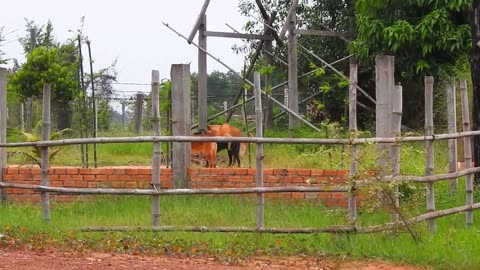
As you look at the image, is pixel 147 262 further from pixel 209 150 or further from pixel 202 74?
pixel 202 74

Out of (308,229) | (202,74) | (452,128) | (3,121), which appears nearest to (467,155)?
(452,128)

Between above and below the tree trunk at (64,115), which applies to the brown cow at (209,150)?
below

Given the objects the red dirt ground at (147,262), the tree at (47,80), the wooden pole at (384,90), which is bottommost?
the red dirt ground at (147,262)

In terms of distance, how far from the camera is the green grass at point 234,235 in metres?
6.40

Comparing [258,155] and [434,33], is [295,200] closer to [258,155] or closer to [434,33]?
[258,155]

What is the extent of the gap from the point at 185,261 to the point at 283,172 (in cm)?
248

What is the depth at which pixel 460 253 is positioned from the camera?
621 centimetres

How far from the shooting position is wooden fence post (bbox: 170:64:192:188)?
28.1ft

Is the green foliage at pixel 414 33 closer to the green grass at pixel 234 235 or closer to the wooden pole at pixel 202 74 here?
the wooden pole at pixel 202 74

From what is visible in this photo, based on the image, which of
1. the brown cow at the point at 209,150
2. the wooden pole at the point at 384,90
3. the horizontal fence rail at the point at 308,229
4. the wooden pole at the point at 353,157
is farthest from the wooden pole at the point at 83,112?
the wooden pole at the point at 353,157

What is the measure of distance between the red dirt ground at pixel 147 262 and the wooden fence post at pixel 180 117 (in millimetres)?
2390

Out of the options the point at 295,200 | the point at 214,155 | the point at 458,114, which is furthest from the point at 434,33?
the point at 295,200

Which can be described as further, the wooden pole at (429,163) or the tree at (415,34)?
the tree at (415,34)

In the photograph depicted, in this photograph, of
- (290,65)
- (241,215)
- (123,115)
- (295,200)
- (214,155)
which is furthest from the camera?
(123,115)
